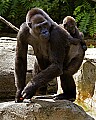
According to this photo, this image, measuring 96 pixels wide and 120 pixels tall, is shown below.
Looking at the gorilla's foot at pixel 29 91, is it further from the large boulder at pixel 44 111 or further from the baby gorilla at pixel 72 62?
the baby gorilla at pixel 72 62

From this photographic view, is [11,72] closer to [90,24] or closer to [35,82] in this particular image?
[35,82]

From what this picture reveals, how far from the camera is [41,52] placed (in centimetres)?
336

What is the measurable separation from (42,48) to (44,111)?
0.54m

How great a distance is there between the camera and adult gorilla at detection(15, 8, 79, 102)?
124 inches

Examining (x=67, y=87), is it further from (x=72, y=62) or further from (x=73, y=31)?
(x=73, y=31)

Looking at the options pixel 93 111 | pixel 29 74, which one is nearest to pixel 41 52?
pixel 93 111

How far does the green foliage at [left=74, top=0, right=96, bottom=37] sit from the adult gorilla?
12.9 feet

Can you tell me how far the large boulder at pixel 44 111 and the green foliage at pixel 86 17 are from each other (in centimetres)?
411

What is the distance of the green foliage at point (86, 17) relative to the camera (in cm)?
734

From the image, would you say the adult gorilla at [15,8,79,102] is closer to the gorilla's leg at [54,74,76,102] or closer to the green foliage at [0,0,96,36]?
the gorilla's leg at [54,74,76,102]

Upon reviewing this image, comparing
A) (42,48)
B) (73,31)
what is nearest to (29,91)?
(42,48)

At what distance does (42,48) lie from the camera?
3.31 meters

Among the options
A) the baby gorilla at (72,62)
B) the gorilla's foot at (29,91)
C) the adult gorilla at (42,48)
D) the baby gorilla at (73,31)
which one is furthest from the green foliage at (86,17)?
the gorilla's foot at (29,91)

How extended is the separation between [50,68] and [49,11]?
4.78 m
